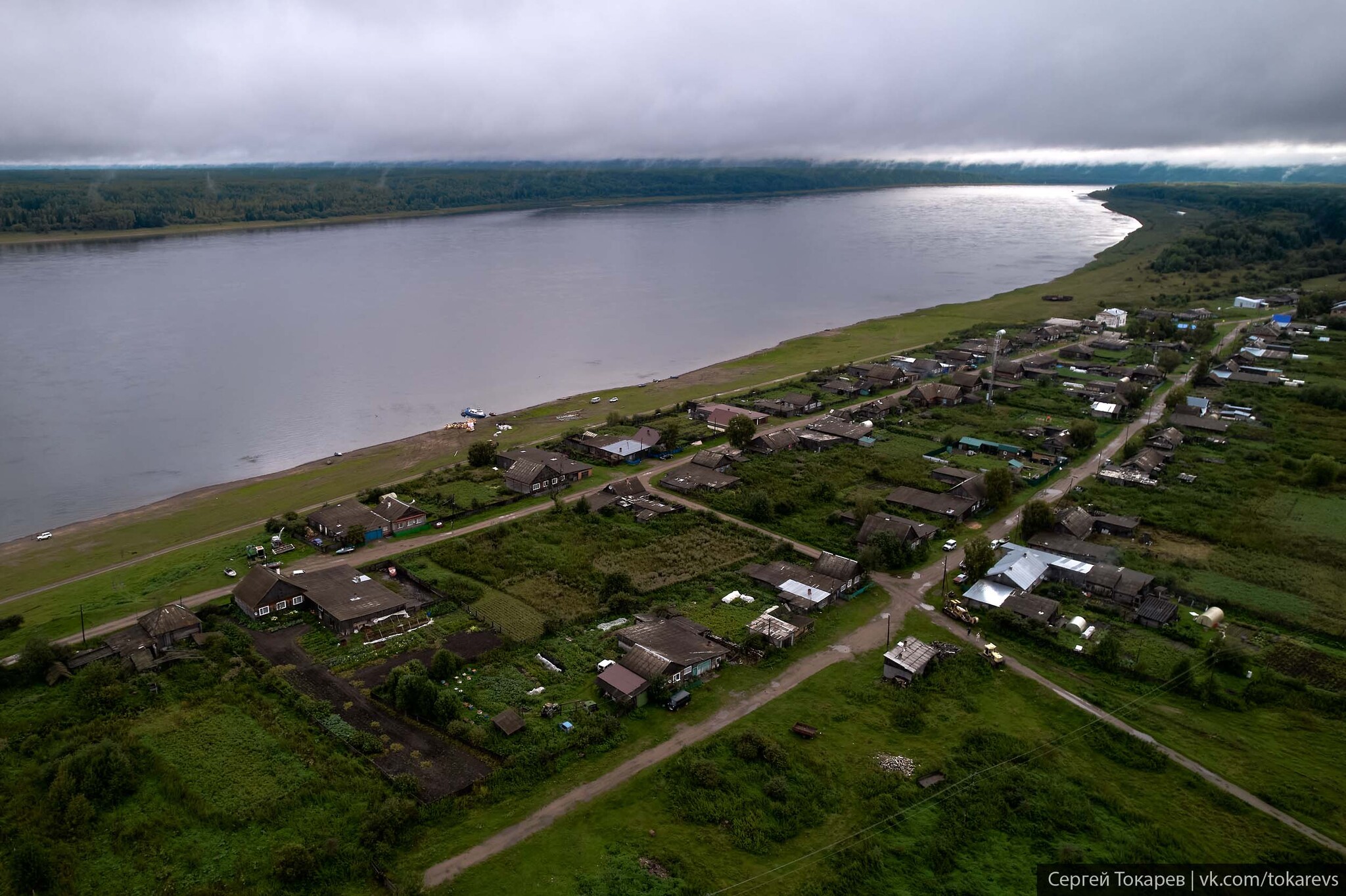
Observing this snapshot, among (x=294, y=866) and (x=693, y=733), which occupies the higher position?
(x=294, y=866)

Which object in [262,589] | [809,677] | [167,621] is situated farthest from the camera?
[262,589]

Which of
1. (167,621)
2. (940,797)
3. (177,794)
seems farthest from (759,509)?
(177,794)

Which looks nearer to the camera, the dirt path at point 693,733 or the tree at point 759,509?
the dirt path at point 693,733

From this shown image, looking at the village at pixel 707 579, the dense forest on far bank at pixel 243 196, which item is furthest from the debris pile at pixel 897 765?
the dense forest on far bank at pixel 243 196

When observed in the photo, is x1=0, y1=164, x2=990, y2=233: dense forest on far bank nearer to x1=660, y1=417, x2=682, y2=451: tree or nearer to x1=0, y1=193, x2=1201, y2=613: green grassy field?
x1=0, y1=193, x2=1201, y2=613: green grassy field

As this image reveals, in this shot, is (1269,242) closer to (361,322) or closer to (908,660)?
(908,660)

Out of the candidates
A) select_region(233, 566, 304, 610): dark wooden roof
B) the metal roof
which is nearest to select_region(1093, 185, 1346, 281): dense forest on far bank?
the metal roof

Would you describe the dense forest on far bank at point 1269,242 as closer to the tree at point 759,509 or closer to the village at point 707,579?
the village at point 707,579
